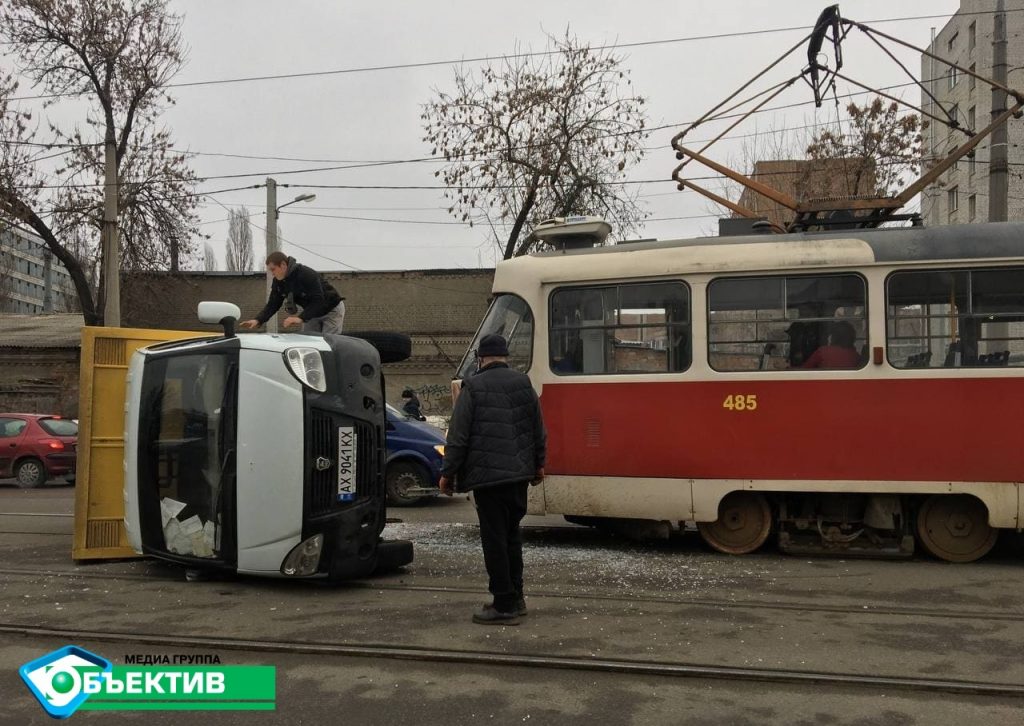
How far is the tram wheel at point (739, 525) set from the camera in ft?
25.2

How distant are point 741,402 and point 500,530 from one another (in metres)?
2.98

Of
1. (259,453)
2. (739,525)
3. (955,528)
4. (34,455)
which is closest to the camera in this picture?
(259,453)

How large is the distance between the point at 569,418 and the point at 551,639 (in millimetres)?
3001

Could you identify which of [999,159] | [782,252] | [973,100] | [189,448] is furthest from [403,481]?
[973,100]

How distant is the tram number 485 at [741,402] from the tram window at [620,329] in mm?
470

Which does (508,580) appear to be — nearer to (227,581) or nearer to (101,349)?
(227,581)

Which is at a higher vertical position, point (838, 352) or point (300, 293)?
point (300, 293)

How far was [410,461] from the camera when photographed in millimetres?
11789

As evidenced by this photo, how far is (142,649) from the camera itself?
5.16 metres

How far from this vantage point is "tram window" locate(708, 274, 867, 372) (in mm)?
7406

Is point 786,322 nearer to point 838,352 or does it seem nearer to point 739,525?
point 838,352

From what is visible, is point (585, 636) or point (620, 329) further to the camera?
point (620, 329)

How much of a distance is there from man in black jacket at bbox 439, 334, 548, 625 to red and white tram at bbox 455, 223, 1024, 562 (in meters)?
2.32

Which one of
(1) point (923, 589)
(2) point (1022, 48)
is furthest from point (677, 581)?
(2) point (1022, 48)
